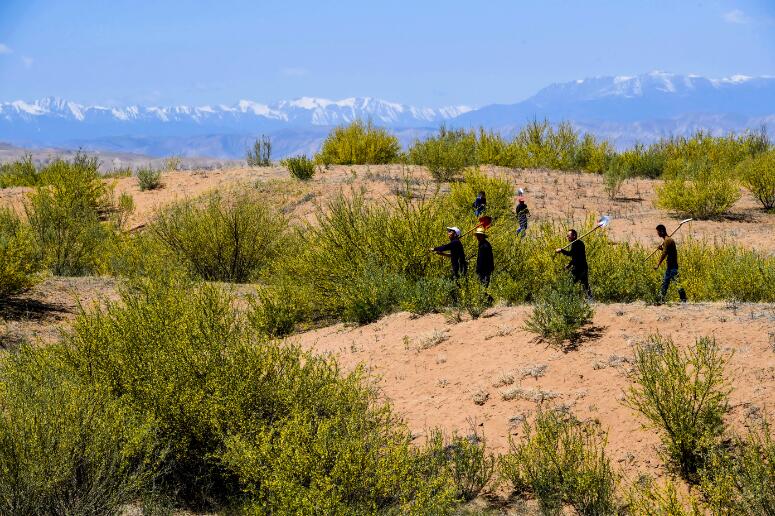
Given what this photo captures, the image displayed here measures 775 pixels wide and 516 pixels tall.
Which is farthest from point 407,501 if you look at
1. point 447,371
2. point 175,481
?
point 447,371

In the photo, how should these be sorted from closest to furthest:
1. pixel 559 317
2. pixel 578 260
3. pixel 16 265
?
pixel 559 317, pixel 578 260, pixel 16 265

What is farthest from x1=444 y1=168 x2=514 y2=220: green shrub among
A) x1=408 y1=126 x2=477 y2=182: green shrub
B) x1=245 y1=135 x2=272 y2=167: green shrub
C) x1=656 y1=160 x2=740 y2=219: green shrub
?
x1=245 y1=135 x2=272 y2=167: green shrub

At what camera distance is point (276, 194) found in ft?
92.5

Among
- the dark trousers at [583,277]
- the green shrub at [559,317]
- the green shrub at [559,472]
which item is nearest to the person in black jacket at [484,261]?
the dark trousers at [583,277]

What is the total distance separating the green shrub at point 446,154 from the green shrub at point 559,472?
2273 centimetres

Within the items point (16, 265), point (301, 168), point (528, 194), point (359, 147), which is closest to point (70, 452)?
point (16, 265)

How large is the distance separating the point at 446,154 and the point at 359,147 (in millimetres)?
6600

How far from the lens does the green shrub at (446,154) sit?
29781 mm

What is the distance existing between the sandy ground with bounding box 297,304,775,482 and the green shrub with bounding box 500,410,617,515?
0.49 meters

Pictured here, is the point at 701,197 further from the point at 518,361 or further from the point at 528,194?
the point at 518,361

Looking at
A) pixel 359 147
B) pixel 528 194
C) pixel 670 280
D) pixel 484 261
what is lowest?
pixel 670 280

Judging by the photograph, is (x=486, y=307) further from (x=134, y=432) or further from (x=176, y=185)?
(x=176, y=185)

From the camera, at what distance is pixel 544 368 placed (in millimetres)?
9125

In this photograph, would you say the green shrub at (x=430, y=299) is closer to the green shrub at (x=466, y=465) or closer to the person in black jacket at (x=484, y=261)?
the person in black jacket at (x=484, y=261)
